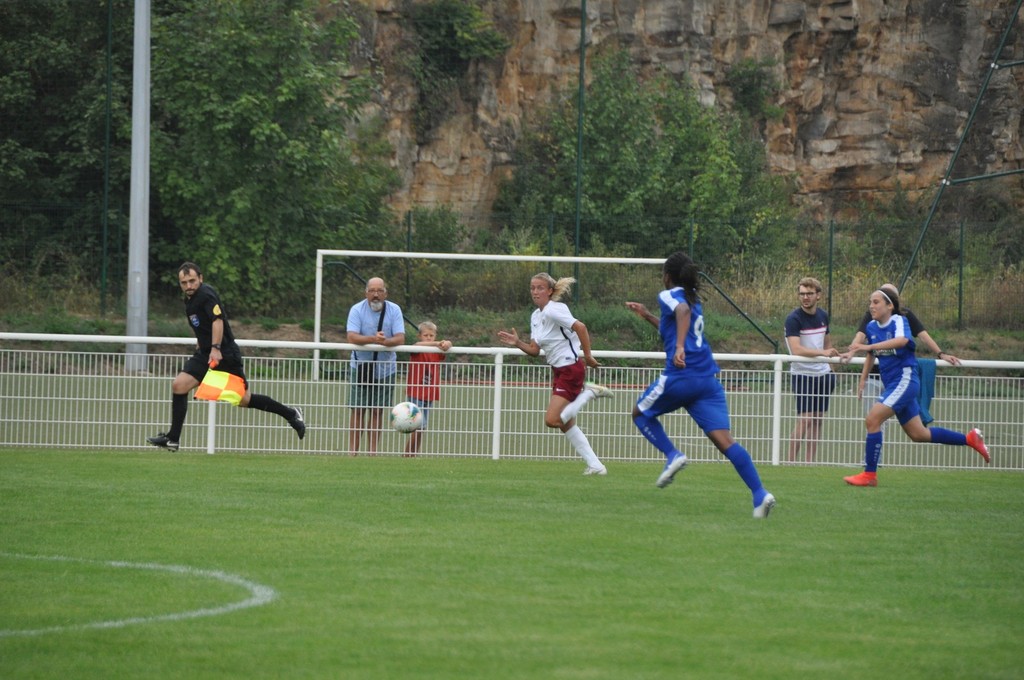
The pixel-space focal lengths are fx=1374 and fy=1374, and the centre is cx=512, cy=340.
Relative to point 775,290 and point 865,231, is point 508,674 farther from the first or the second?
point 865,231

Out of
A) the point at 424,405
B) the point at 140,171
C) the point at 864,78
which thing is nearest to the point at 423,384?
the point at 424,405

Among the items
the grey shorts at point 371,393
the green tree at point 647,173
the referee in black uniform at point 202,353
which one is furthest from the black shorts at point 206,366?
the green tree at point 647,173

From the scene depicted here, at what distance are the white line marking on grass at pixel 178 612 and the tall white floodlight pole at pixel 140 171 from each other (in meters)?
16.3

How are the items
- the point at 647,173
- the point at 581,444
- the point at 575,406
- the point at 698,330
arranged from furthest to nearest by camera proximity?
the point at 647,173 → the point at 581,444 → the point at 575,406 → the point at 698,330

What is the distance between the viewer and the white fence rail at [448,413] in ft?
46.9


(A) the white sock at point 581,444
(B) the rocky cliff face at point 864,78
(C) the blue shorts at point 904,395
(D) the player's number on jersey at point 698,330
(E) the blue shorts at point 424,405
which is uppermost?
(B) the rocky cliff face at point 864,78

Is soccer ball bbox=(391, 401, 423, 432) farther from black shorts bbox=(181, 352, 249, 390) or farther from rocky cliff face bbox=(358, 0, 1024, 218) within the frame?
rocky cliff face bbox=(358, 0, 1024, 218)

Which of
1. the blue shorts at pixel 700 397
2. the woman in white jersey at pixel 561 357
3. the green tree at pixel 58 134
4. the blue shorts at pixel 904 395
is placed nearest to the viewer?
the blue shorts at pixel 700 397

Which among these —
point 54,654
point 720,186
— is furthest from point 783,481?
point 720,186

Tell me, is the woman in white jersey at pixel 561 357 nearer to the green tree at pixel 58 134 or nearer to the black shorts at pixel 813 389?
the black shorts at pixel 813 389

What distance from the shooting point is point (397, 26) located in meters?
40.1

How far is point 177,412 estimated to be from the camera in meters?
13.2

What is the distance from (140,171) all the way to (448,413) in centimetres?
1130

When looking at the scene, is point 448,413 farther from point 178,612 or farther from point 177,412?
point 178,612
